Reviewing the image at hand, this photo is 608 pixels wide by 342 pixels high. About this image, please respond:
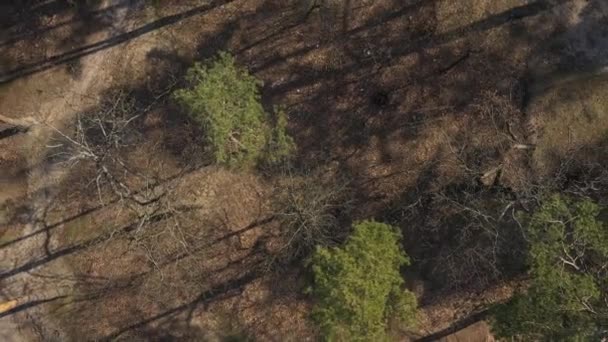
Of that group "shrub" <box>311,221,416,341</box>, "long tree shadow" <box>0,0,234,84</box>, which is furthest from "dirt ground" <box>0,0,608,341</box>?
"shrub" <box>311,221,416,341</box>

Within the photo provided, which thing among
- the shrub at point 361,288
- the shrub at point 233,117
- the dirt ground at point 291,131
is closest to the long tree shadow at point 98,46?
the dirt ground at point 291,131

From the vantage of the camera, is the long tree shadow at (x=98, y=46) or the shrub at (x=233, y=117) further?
the long tree shadow at (x=98, y=46)

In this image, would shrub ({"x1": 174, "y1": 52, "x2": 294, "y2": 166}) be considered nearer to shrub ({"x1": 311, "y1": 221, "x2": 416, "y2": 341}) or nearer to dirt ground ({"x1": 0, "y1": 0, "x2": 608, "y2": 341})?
dirt ground ({"x1": 0, "y1": 0, "x2": 608, "y2": 341})

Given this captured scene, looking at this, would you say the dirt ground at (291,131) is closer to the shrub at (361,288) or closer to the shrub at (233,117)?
the shrub at (233,117)

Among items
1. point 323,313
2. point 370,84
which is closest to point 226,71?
point 370,84

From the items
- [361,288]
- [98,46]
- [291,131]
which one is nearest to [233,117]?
[291,131]

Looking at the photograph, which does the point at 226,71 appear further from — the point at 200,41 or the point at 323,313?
the point at 323,313
